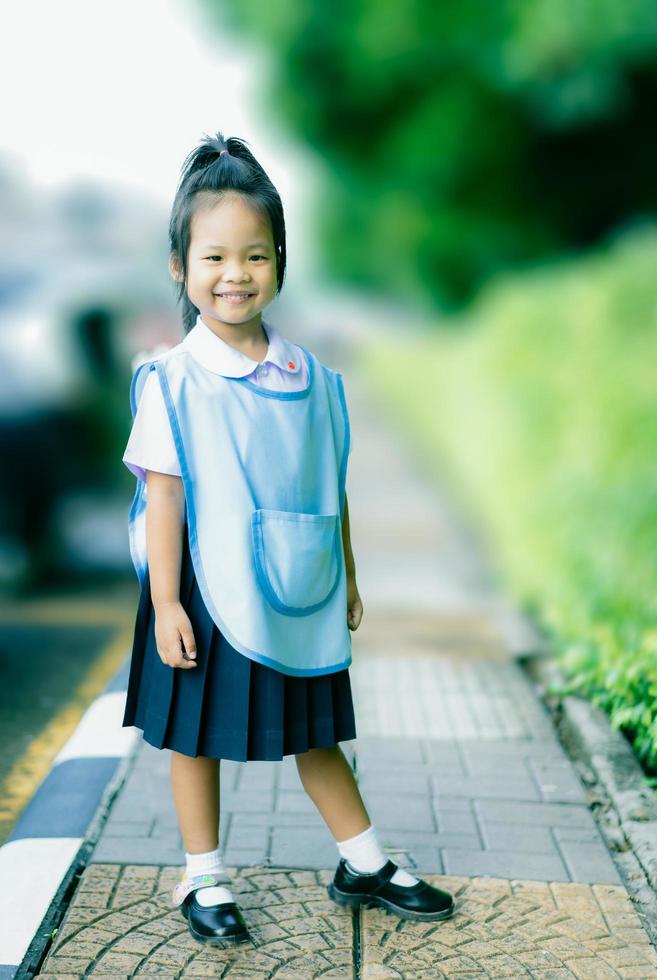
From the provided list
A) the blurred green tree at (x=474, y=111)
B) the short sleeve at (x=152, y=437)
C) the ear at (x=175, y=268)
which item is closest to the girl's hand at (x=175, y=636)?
the short sleeve at (x=152, y=437)

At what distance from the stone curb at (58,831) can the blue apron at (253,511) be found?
0.80 m

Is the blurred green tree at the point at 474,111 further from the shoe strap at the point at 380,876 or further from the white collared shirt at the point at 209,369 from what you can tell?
the shoe strap at the point at 380,876

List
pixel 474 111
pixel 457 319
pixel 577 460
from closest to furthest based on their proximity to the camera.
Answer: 1. pixel 577 460
2. pixel 474 111
3. pixel 457 319

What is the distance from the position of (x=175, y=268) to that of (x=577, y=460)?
4036 millimetres

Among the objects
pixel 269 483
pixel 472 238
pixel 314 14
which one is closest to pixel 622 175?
pixel 472 238

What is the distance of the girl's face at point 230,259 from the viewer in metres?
2.51

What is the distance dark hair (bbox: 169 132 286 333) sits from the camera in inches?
99.0

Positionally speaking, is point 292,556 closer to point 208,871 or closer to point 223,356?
point 223,356

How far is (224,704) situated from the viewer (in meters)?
2.55

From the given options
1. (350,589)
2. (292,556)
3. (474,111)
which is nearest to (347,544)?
(350,589)

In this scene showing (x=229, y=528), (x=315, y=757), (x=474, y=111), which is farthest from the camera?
(x=474, y=111)

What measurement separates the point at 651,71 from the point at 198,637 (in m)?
11.2

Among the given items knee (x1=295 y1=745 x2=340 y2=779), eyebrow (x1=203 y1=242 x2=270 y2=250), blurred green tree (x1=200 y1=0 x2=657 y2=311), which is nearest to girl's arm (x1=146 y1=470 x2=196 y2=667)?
knee (x1=295 y1=745 x2=340 y2=779)

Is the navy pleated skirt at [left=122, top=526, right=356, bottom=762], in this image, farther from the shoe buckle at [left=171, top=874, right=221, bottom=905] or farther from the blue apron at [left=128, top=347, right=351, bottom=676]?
the shoe buckle at [left=171, top=874, right=221, bottom=905]
